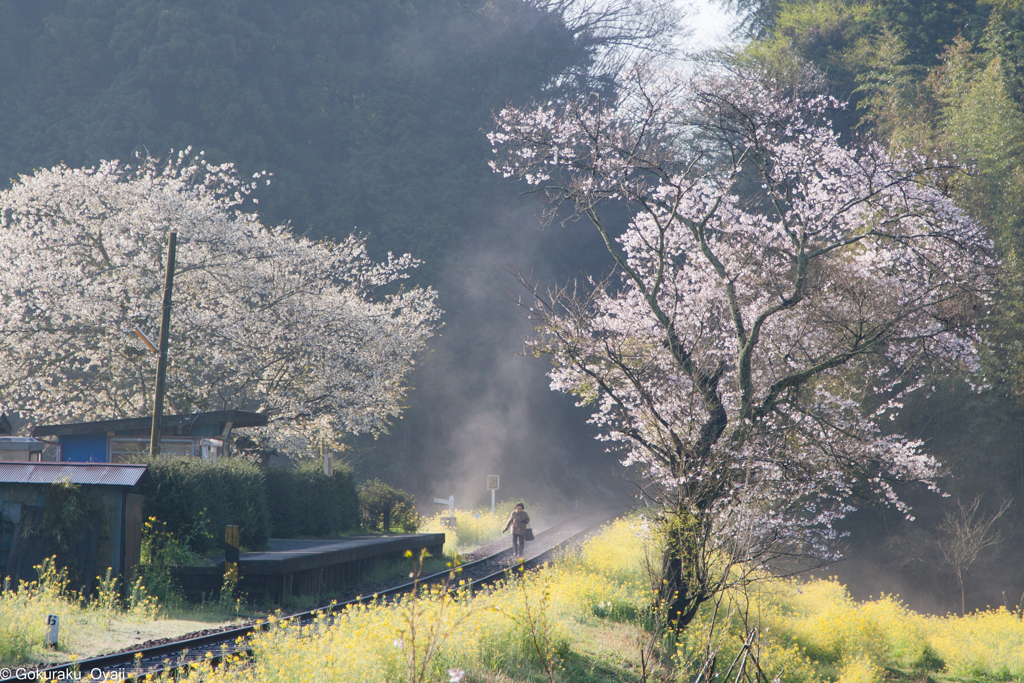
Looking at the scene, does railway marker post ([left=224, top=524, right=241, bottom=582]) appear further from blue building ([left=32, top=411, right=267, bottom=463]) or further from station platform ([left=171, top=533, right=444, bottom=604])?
blue building ([left=32, top=411, right=267, bottom=463])

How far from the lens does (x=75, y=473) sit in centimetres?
1260

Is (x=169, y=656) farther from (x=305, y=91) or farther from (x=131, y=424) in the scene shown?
(x=305, y=91)

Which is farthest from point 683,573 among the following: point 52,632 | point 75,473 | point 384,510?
point 384,510

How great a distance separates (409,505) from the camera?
2831 centimetres

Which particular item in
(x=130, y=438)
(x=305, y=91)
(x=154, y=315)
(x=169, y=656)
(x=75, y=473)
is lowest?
(x=169, y=656)

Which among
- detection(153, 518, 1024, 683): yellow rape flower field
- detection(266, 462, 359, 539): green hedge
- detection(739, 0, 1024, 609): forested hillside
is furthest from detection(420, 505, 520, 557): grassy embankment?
detection(739, 0, 1024, 609): forested hillside

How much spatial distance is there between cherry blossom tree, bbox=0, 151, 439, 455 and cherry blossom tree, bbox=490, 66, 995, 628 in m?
13.6

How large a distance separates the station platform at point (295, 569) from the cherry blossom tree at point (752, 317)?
5.36 meters

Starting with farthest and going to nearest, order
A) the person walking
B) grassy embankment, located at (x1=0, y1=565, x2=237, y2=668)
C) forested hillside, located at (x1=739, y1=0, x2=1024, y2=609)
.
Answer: forested hillside, located at (x1=739, y1=0, x2=1024, y2=609) < the person walking < grassy embankment, located at (x1=0, y1=565, x2=237, y2=668)

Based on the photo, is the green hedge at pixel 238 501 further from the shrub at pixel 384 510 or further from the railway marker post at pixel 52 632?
the railway marker post at pixel 52 632

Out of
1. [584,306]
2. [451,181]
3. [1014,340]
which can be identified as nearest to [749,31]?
[451,181]

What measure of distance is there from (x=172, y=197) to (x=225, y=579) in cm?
1564

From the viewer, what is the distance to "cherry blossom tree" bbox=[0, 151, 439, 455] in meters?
24.0

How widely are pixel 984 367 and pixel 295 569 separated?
21.0 meters
